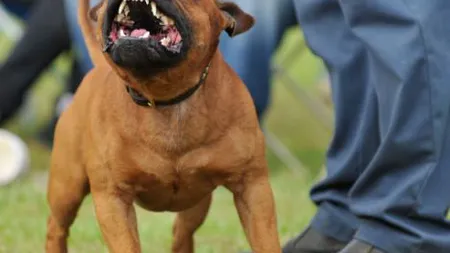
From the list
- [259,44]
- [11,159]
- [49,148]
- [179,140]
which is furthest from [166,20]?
[49,148]

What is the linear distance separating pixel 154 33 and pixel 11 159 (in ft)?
10.0

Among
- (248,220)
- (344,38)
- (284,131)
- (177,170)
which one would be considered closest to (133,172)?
(177,170)

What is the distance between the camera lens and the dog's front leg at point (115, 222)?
2.83 m

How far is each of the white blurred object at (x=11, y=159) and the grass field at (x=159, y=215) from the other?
0.06 metres

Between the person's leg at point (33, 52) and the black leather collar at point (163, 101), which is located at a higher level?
the black leather collar at point (163, 101)

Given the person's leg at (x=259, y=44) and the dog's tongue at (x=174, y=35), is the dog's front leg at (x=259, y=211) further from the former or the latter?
the person's leg at (x=259, y=44)

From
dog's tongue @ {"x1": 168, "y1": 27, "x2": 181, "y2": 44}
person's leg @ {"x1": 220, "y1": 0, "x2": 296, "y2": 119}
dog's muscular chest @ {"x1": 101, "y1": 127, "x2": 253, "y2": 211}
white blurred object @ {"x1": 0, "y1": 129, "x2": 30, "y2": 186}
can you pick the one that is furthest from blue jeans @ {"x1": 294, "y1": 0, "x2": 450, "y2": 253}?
white blurred object @ {"x1": 0, "y1": 129, "x2": 30, "y2": 186}

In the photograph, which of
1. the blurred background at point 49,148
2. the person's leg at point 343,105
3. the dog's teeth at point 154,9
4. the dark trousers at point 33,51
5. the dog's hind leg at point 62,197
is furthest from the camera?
the dark trousers at point 33,51

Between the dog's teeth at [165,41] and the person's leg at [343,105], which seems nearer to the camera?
the dog's teeth at [165,41]

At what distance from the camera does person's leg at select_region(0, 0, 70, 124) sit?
5.89 metres

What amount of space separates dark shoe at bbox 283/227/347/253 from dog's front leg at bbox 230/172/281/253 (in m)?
0.56

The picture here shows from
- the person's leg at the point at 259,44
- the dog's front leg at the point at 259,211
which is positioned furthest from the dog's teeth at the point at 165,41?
the person's leg at the point at 259,44

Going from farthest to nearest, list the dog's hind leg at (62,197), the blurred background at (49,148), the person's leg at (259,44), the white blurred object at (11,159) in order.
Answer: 1. the white blurred object at (11,159)
2. the person's leg at (259,44)
3. the blurred background at (49,148)
4. the dog's hind leg at (62,197)

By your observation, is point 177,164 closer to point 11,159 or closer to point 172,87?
point 172,87
